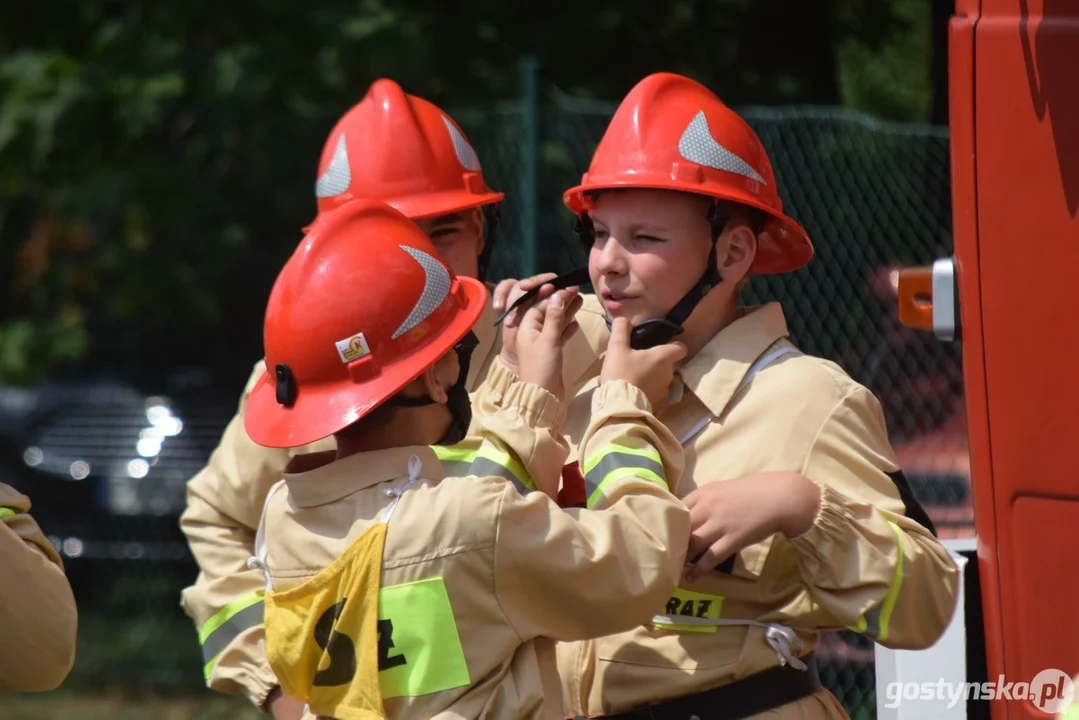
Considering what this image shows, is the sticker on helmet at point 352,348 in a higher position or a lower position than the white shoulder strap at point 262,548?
higher

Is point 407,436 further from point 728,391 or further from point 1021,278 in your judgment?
point 1021,278

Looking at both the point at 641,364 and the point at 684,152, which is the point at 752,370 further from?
the point at 684,152

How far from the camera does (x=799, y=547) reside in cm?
247

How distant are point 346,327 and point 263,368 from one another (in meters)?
0.98

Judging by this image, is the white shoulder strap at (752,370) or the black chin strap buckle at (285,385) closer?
the black chin strap buckle at (285,385)

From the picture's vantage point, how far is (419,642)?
2.37 m

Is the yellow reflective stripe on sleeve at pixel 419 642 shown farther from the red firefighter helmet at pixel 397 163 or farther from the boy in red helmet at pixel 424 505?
the red firefighter helmet at pixel 397 163

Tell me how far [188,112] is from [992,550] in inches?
227

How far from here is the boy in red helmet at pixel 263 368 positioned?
11.2 feet

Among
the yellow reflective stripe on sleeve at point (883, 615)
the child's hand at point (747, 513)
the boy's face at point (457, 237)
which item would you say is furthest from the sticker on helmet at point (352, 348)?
the boy's face at point (457, 237)

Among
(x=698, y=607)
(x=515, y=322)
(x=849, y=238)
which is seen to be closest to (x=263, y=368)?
(x=515, y=322)

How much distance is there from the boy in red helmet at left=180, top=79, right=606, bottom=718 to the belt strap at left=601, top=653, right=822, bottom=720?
0.73m

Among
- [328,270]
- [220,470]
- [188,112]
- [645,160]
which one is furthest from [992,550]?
[188,112]

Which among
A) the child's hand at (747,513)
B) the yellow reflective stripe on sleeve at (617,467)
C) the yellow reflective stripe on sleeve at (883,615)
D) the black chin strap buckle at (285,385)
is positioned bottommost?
the yellow reflective stripe on sleeve at (883,615)
